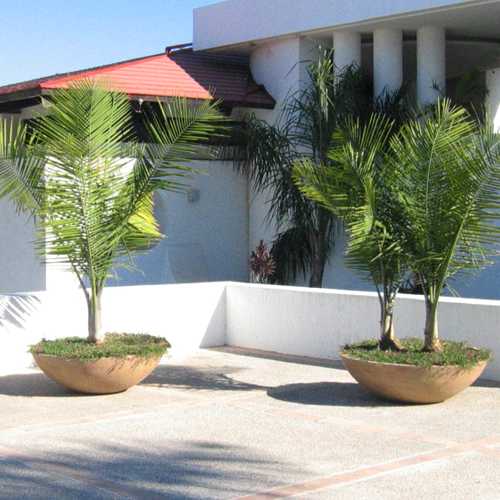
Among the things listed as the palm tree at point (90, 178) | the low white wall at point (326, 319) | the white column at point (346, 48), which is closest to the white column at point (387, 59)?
the white column at point (346, 48)

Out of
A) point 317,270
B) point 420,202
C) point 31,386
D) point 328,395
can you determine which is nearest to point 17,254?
point 317,270

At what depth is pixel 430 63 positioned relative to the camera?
15148 mm

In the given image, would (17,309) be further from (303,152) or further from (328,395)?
(303,152)

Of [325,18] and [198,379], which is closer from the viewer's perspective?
[198,379]

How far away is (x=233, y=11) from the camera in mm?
16438

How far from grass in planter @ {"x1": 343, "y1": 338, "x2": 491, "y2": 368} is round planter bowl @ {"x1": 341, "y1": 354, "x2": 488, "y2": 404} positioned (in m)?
0.06

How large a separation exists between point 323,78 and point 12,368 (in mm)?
6360

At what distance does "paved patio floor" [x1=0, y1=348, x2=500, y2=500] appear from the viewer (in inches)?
249

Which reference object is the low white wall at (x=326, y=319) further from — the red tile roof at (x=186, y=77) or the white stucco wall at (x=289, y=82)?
the red tile roof at (x=186, y=77)

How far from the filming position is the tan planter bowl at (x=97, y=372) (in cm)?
912

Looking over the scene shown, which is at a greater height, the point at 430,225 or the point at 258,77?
the point at 258,77

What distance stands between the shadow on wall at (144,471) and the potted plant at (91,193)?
1818 mm

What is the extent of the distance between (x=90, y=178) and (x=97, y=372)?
1.87 meters

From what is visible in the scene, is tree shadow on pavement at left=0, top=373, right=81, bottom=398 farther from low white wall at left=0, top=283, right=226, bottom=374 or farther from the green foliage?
the green foliage
